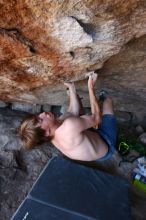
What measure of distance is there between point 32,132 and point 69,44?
814 mm

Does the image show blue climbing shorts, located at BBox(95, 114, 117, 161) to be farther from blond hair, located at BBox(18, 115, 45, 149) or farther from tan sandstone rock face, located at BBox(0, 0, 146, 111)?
blond hair, located at BBox(18, 115, 45, 149)

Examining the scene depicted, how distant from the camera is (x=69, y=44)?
2389 millimetres

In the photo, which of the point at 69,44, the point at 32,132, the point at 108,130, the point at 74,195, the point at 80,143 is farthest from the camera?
the point at 74,195

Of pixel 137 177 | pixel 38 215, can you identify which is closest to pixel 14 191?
pixel 38 215

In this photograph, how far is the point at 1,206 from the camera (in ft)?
10.4

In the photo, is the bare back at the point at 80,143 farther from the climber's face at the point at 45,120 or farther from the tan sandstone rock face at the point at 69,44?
the tan sandstone rock face at the point at 69,44

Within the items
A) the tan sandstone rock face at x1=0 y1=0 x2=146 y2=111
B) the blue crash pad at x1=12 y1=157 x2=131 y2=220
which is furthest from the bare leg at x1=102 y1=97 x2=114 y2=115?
the blue crash pad at x1=12 y1=157 x2=131 y2=220

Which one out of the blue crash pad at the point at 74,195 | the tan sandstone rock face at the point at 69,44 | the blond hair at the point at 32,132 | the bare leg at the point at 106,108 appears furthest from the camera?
the bare leg at the point at 106,108

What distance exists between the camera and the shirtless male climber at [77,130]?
265cm

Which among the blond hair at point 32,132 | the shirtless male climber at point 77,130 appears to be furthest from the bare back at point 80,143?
the blond hair at point 32,132

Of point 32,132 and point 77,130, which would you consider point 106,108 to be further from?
point 32,132

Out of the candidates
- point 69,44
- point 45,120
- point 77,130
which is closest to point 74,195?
point 77,130

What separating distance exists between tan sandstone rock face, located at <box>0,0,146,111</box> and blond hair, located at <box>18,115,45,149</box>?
0.53 metres

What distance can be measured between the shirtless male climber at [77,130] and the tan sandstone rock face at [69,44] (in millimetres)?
303
